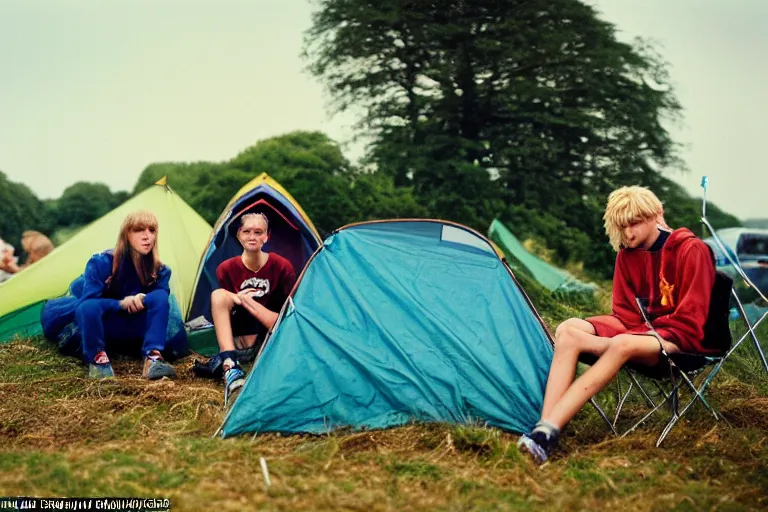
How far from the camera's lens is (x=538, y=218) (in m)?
13.0

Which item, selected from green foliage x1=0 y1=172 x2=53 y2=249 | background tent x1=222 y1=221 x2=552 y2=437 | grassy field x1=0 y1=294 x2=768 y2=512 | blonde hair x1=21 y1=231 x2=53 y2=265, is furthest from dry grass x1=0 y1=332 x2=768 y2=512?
green foliage x1=0 y1=172 x2=53 y2=249

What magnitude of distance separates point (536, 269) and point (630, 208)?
571cm

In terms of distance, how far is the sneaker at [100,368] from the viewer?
5.00 m

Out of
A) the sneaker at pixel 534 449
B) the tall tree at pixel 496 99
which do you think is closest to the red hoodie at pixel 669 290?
the sneaker at pixel 534 449

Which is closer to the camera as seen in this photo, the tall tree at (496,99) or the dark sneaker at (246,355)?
the dark sneaker at (246,355)

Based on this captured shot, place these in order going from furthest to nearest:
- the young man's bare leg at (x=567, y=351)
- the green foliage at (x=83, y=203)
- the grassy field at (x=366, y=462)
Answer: the green foliage at (x=83, y=203), the young man's bare leg at (x=567, y=351), the grassy field at (x=366, y=462)

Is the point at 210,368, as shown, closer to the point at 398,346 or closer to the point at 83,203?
the point at 398,346

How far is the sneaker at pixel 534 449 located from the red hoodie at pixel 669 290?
69 cm

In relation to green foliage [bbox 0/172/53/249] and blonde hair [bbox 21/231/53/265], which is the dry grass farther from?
green foliage [bbox 0/172/53/249]

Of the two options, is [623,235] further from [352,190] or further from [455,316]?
[352,190]

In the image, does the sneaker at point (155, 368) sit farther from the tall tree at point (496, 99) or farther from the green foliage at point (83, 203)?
the tall tree at point (496, 99)

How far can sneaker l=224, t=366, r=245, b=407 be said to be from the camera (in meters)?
4.39

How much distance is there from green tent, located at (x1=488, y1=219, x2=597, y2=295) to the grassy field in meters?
4.52

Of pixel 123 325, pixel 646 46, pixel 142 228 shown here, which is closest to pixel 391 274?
pixel 142 228
